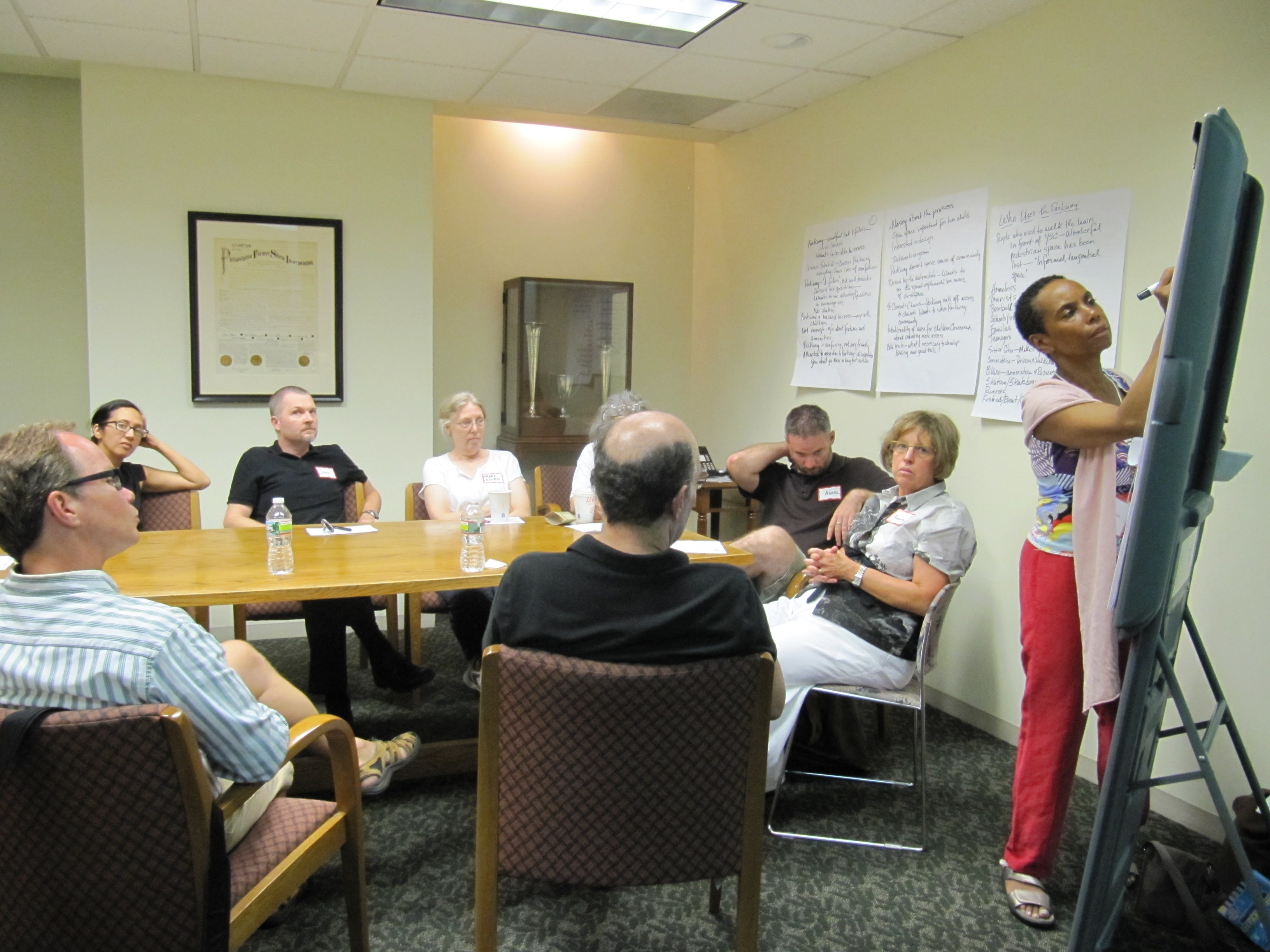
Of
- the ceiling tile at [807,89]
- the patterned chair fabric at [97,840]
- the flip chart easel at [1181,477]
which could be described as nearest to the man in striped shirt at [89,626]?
the patterned chair fabric at [97,840]

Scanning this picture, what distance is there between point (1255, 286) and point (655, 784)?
2.18 meters

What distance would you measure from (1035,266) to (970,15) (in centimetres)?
92

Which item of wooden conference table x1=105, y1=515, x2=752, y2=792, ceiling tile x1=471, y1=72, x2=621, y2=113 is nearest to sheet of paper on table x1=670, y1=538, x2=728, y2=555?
wooden conference table x1=105, y1=515, x2=752, y2=792

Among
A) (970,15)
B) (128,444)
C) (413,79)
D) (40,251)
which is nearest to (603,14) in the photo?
(413,79)

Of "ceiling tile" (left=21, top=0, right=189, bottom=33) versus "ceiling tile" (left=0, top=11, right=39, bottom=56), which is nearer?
"ceiling tile" (left=21, top=0, right=189, bottom=33)

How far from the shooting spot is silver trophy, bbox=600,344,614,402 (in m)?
5.30

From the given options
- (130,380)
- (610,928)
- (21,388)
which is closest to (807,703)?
(610,928)

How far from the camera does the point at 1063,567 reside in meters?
2.18

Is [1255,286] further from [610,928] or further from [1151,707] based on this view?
[610,928]

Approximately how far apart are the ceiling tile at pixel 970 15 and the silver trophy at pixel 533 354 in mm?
2472

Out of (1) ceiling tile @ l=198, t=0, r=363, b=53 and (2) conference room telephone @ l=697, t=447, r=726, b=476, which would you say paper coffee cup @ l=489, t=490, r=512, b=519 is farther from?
(1) ceiling tile @ l=198, t=0, r=363, b=53

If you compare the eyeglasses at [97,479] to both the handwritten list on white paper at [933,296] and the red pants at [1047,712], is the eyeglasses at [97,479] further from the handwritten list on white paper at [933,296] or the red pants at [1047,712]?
the handwritten list on white paper at [933,296]

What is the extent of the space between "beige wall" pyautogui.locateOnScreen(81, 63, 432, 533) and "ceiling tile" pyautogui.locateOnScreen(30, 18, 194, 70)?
105 millimetres

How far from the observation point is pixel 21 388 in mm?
4449
